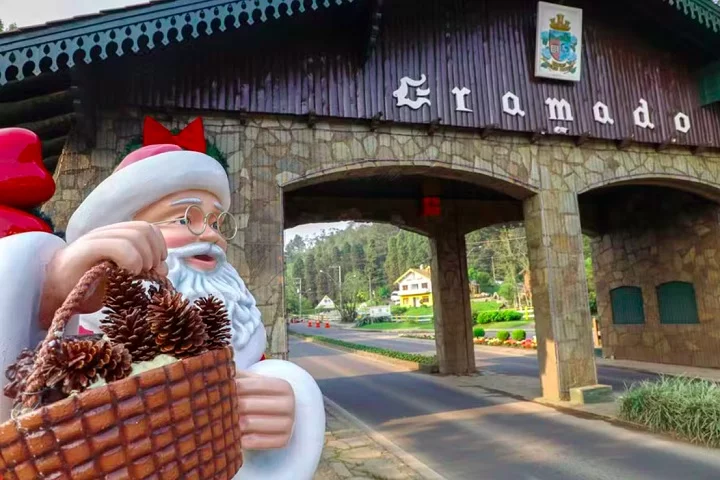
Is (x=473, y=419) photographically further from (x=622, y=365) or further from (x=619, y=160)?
(x=622, y=365)

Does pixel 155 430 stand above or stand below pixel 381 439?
above

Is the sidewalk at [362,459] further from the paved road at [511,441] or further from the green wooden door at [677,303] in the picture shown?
the green wooden door at [677,303]

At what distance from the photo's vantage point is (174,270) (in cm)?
155

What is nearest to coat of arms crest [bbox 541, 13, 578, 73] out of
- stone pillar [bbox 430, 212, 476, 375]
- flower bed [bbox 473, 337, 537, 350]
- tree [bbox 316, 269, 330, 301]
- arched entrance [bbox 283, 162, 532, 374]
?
arched entrance [bbox 283, 162, 532, 374]

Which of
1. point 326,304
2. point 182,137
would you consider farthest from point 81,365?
point 326,304

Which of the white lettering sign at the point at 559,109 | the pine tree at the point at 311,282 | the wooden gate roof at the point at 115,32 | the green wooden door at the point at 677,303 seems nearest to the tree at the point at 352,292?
the pine tree at the point at 311,282

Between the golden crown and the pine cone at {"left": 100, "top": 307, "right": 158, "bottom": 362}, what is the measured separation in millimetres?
8188

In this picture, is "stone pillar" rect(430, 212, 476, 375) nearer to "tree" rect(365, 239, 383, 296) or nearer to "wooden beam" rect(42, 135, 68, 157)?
"wooden beam" rect(42, 135, 68, 157)

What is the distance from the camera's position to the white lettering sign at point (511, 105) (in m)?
7.29

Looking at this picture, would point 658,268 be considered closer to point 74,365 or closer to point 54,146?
point 54,146

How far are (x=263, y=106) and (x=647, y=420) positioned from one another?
249 inches

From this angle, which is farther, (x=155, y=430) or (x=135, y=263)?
(x=135, y=263)

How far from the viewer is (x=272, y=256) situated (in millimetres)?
5875

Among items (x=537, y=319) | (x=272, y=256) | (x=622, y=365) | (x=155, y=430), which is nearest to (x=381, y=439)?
(x=272, y=256)
